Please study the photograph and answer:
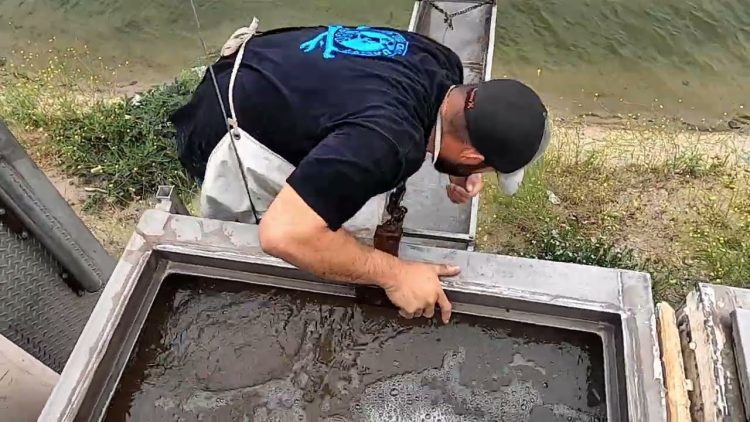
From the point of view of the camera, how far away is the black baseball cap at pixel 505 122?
2092 mm

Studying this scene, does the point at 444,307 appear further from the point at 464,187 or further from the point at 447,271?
the point at 464,187

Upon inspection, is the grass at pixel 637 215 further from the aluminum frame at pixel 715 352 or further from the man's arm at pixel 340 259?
the man's arm at pixel 340 259

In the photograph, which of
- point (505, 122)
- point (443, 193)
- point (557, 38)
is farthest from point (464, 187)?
point (557, 38)

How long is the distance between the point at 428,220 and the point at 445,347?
1.79 meters

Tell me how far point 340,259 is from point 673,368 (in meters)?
1.03

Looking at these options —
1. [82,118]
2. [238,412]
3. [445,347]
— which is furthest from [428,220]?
[82,118]

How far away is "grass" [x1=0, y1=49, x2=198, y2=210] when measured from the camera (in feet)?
15.4

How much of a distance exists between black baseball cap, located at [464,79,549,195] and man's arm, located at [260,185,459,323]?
0.39 m

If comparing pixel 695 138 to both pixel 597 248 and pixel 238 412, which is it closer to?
pixel 597 248

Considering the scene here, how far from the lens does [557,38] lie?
721 cm

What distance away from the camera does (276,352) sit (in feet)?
7.07

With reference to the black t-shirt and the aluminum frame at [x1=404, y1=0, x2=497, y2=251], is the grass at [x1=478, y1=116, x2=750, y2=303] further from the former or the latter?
the black t-shirt

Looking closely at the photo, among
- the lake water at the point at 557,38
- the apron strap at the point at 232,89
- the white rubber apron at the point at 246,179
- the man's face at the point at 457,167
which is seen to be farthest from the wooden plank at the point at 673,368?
the lake water at the point at 557,38

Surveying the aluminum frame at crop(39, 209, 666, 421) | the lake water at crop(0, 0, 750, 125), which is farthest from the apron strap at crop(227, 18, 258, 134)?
the lake water at crop(0, 0, 750, 125)
